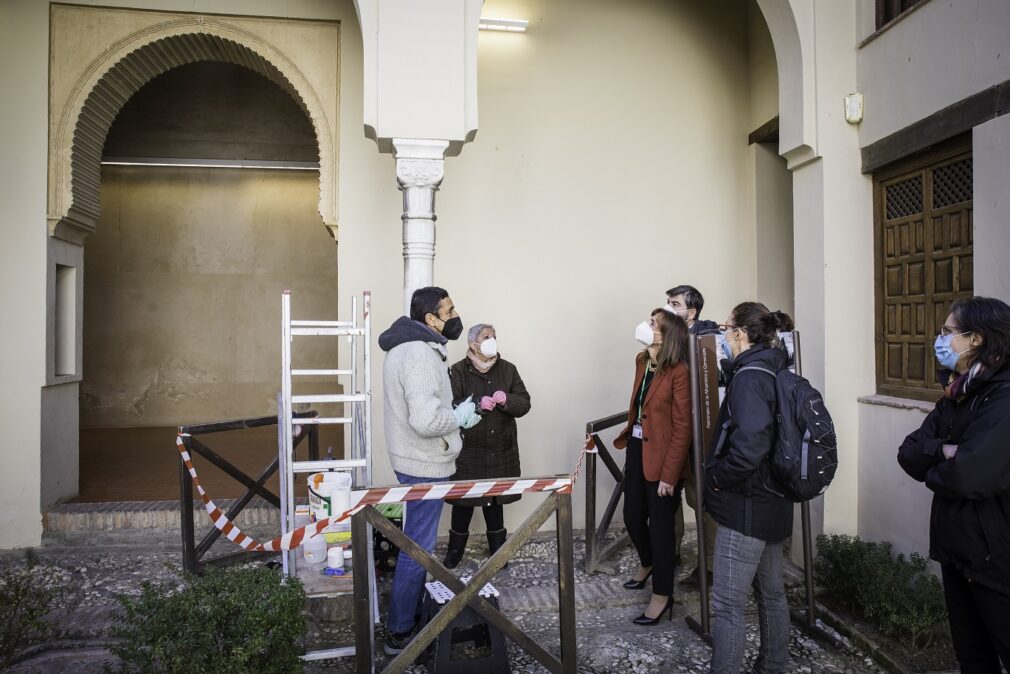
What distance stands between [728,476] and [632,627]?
1.48 m

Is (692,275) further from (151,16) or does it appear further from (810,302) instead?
(151,16)

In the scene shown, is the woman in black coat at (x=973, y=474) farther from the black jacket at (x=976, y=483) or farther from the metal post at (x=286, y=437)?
the metal post at (x=286, y=437)

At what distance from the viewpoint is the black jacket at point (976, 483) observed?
245 centimetres

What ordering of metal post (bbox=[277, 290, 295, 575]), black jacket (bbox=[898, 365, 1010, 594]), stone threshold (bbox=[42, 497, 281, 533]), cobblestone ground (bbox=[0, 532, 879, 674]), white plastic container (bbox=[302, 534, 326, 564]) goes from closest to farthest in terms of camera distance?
1. black jacket (bbox=[898, 365, 1010, 594])
2. cobblestone ground (bbox=[0, 532, 879, 674])
3. metal post (bbox=[277, 290, 295, 575])
4. white plastic container (bbox=[302, 534, 326, 564])
5. stone threshold (bbox=[42, 497, 281, 533])

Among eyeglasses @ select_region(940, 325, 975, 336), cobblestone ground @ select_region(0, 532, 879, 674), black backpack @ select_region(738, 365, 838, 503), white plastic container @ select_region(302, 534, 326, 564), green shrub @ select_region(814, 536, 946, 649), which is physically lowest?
cobblestone ground @ select_region(0, 532, 879, 674)

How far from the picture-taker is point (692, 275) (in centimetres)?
593

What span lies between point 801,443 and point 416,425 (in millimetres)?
1639

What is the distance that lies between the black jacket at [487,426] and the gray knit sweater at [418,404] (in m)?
1.08

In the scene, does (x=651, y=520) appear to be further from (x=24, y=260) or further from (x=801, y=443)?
(x=24, y=260)

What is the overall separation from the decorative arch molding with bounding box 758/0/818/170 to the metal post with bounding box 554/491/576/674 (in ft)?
9.74

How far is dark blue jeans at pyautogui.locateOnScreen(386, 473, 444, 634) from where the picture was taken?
11.4ft

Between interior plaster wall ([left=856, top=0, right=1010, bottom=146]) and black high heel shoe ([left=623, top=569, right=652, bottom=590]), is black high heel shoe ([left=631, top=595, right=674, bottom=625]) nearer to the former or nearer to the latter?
black high heel shoe ([left=623, top=569, right=652, bottom=590])

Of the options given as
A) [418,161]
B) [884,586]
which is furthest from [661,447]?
[418,161]

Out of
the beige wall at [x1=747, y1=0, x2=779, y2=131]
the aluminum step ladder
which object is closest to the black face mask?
the aluminum step ladder
